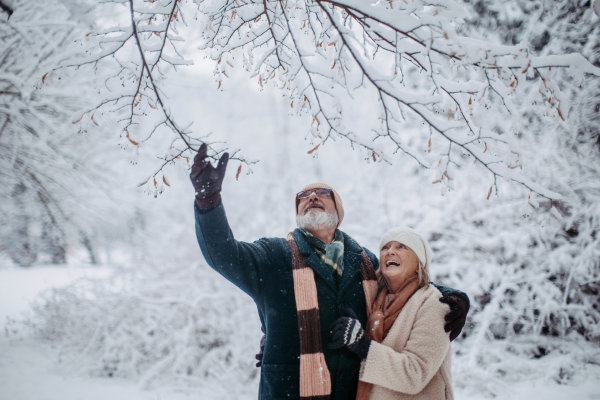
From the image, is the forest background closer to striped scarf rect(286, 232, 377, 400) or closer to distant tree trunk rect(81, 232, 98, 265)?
distant tree trunk rect(81, 232, 98, 265)

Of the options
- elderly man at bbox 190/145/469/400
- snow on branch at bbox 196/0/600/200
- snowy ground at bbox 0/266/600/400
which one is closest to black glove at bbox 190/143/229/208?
elderly man at bbox 190/145/469/400

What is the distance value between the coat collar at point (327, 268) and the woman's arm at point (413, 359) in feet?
1.17

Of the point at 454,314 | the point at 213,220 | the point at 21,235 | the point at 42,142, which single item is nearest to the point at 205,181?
the point at 213,220

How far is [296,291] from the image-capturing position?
5.49ft

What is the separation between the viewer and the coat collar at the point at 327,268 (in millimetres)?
1735

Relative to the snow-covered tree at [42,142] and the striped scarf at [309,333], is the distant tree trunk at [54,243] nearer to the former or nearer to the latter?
the snow-covered tree at [42,142]

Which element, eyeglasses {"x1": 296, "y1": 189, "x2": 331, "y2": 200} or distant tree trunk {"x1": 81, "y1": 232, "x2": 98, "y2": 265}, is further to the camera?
distant tree trunk {"x1": 81, "y1": 232, "x2": 98, "y2": 265}

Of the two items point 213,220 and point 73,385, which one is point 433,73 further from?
point 73,385

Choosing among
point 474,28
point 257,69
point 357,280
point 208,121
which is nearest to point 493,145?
point 357,280

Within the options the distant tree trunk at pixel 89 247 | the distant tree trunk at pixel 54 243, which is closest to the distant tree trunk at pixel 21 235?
the distant tree trunk at pixel 54 243

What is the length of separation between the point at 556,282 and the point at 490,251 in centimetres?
84

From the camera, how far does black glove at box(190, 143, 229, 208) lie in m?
1.41

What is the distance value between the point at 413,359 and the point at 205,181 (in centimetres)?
127

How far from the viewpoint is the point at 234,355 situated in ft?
14.7
